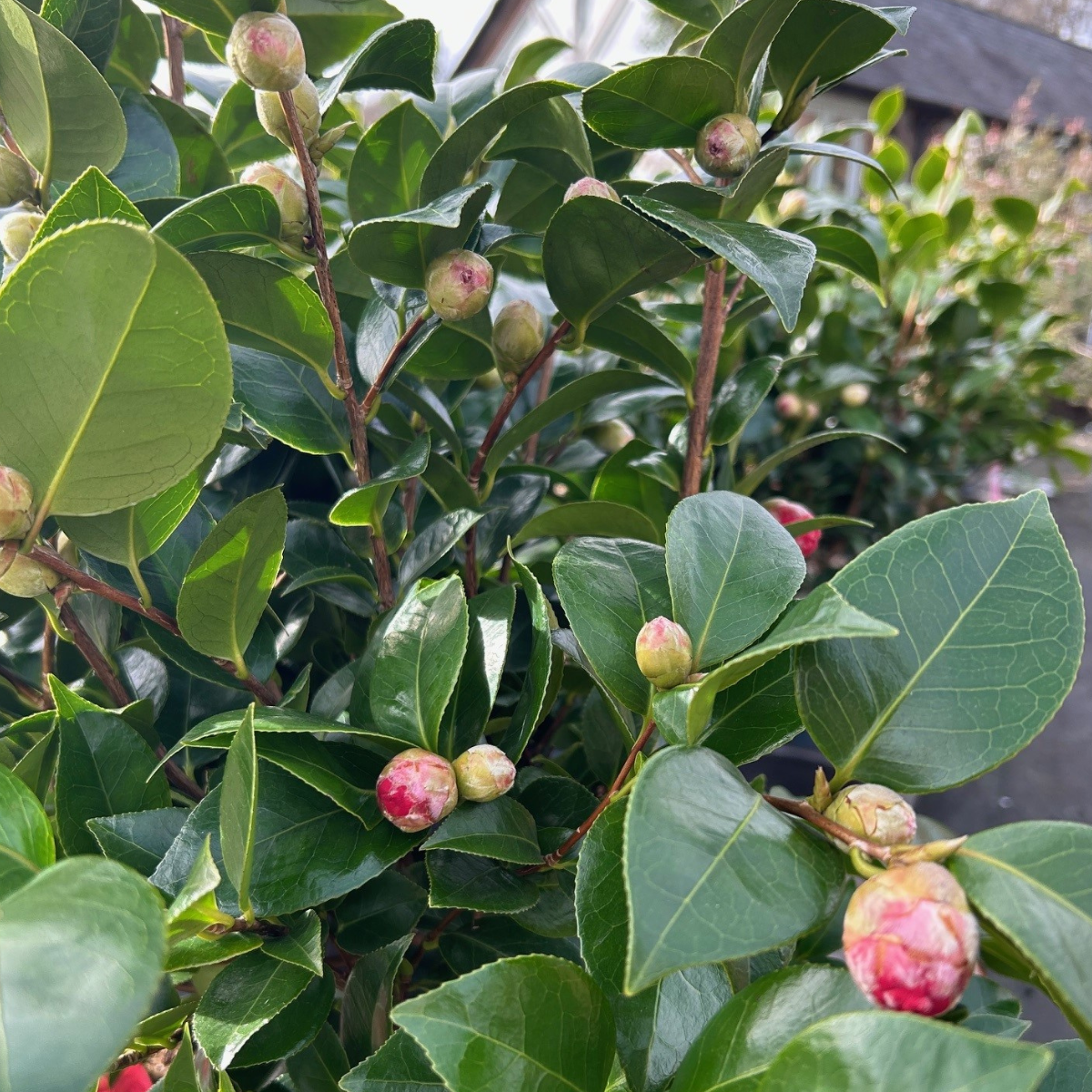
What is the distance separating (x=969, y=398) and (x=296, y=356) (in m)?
1.68

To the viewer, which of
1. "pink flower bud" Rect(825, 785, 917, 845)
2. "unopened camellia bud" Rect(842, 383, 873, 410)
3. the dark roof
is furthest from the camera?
the dark roof

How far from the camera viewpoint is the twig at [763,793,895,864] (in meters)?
0.33

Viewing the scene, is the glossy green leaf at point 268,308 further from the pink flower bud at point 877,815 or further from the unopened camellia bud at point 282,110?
the pink flower bud at point 877,815

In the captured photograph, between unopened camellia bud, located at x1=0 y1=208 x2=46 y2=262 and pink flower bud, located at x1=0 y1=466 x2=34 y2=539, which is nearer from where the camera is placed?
pink flower bud, located at x1=0 y1=466 x2=34 y2=539

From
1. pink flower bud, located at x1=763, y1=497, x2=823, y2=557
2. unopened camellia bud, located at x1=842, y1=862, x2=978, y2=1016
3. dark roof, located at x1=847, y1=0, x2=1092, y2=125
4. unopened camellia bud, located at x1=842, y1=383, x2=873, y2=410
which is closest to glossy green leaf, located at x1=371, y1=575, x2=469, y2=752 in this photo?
unopened camellia bud, located at x1=842, y1=862, x2=978, y2=1016

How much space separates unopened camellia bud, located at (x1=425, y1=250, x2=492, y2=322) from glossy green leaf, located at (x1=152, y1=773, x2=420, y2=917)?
26 centimetres

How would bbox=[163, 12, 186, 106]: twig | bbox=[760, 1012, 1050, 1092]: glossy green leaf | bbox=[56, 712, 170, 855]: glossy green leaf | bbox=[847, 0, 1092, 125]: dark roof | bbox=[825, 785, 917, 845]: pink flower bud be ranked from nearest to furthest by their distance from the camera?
1. bbox=[760, 1012, 1050, 1092]: glossy green leaf
2. bbox=[825, 785, 917, 845]: pink flower bud
3. bbox=[56, 712, 170, 855]: glossy green leaf
4. bbox=[163, 12, 186, 106]: twig
5. bbox=[847, 0, 1092, 125]: dark roof

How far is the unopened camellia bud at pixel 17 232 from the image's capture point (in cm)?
50

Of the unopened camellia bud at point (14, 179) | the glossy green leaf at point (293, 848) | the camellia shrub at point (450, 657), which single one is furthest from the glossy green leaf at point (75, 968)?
the unopened camellia bud at point (14, 179)

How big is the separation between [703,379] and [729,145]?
0.19 meters

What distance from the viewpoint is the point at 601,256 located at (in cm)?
49

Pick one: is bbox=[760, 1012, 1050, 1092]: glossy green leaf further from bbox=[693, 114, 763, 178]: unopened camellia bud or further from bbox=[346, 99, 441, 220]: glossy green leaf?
bbox=[346, 99, 441, 220]: glossy green leaf

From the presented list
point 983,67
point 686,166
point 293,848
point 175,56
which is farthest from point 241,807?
point 983,67

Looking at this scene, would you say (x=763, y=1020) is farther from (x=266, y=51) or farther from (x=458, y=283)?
(x=266, y=51)
